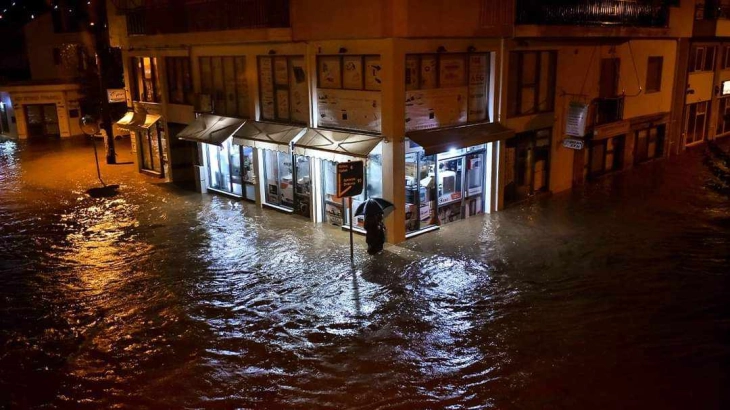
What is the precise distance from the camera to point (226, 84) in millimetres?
19859

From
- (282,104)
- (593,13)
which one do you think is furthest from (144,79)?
(593,13)

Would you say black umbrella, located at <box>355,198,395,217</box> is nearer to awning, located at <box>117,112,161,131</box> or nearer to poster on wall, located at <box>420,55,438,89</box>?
poster on wall, located at <box>420,55,438,89</box>

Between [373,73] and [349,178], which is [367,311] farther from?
[373,73]

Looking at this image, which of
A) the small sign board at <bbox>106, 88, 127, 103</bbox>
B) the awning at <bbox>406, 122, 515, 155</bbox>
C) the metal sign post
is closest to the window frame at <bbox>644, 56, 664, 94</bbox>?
the awning at <bbox>406, 122, 515, 155</bbox>

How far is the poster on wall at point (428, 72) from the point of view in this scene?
15102mm

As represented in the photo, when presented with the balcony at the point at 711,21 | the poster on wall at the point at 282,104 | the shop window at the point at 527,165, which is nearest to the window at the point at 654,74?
the balcony at the point at 711,21

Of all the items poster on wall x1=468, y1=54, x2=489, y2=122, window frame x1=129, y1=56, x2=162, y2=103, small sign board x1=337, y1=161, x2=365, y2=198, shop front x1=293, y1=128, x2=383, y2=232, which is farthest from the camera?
window frame x1=129, y1=56, x2=162, y2=103

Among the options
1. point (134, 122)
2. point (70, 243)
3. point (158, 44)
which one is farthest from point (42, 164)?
point (70, 243)

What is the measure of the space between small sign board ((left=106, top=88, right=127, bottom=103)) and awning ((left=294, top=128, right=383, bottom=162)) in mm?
11990

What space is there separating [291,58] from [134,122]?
396 inches

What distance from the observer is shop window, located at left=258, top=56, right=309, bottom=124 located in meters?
17.0

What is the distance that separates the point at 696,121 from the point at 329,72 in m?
20.7

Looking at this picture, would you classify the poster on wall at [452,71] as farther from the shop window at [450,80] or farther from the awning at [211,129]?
the awning at [211,129]

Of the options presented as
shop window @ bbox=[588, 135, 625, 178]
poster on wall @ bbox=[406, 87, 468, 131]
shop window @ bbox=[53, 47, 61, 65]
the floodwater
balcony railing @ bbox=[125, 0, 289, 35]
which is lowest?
the floodwater
